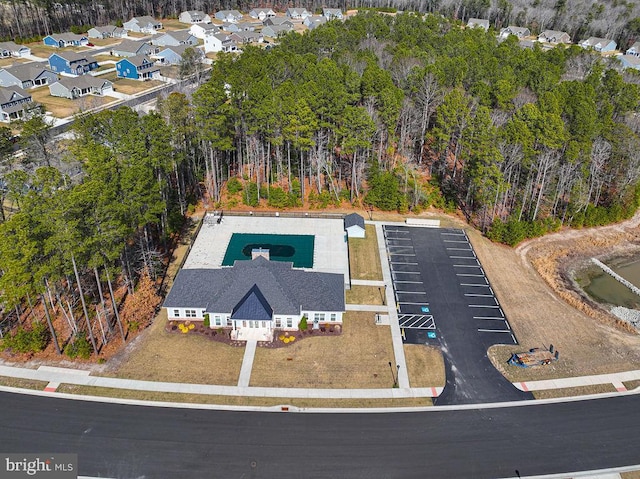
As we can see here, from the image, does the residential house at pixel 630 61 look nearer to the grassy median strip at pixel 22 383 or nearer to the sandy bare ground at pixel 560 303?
the sandy bare ground at pixel 560 303

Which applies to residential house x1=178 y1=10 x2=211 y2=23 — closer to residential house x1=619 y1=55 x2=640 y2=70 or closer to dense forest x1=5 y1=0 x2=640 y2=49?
dense forest x1=5 y1=0 x2=640 y2=49

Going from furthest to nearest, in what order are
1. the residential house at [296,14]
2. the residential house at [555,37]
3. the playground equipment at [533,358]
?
the residential house at [296,14]
the residential house at [555,37]
the playground equipment at [533,358]

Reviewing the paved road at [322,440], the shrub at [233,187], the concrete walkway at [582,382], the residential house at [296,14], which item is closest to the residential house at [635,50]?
the residential house at [296,14]

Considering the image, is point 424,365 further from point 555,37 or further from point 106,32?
point 555,37

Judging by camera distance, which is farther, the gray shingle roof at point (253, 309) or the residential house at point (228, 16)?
the residential house at point (228, 16)

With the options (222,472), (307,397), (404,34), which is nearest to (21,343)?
(222,472)

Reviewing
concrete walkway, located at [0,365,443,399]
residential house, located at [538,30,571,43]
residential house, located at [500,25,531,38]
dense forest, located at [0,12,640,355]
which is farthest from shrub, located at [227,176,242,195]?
residential house, located at [538,30,571,43]

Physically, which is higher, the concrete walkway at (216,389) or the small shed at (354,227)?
the small shed at (354,227)
